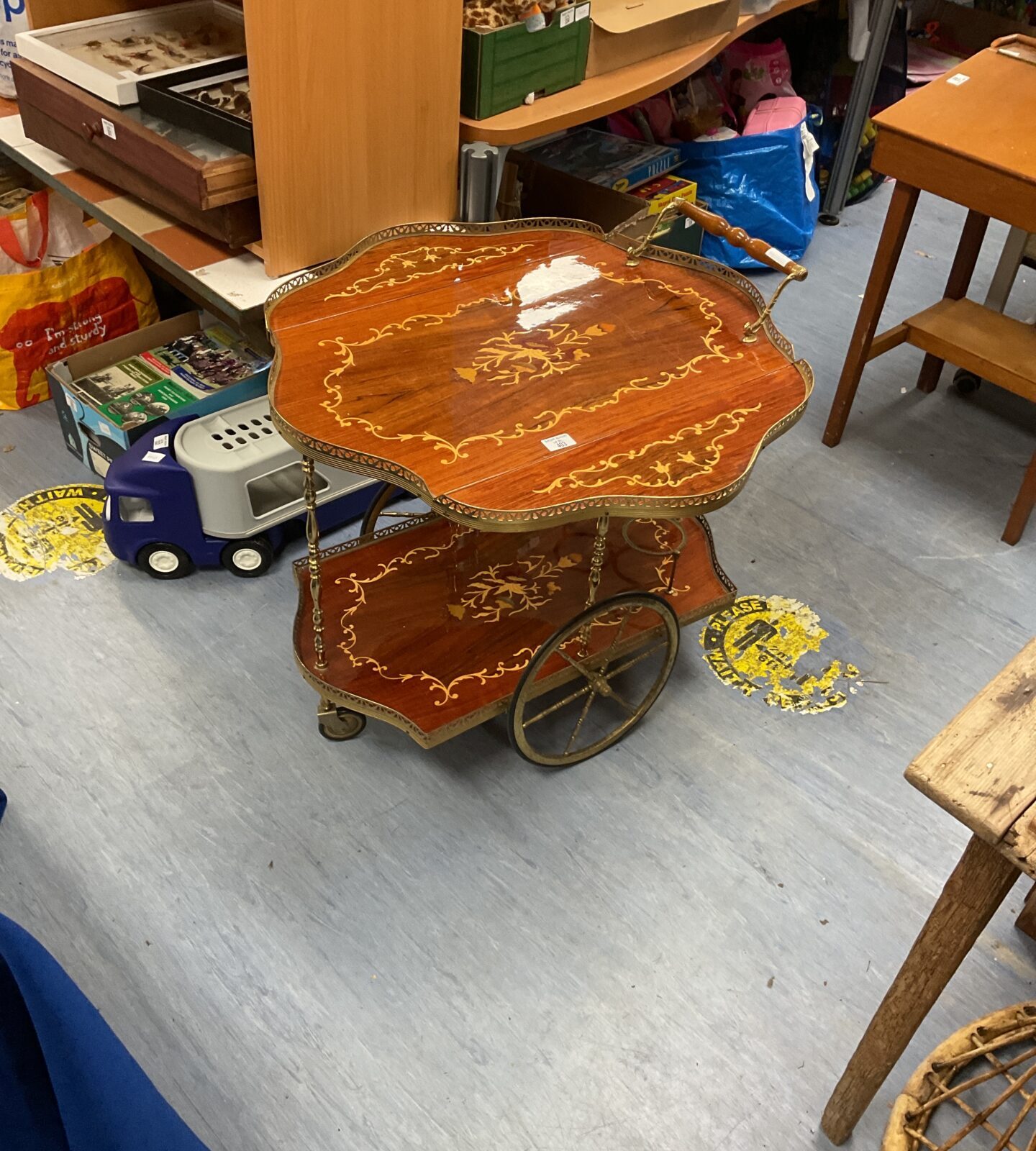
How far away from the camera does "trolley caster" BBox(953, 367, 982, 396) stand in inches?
117

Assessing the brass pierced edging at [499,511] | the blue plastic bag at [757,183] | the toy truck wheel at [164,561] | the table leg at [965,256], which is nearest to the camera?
the brass pierced edging at [499,511]

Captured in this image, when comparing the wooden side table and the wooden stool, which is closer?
the wooden stool

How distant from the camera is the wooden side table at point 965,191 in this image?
2.23 m

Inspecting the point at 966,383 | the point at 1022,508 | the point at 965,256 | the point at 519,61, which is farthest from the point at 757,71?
the point at 1022,508

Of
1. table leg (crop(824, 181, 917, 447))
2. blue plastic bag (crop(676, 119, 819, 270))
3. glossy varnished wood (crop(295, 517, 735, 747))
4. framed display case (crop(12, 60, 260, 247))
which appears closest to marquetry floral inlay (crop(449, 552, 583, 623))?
glossy varnished wood (crop(295, 517, 735, 747))

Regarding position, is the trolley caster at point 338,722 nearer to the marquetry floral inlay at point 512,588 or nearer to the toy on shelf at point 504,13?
the marquetry floral inlay at point 512,588

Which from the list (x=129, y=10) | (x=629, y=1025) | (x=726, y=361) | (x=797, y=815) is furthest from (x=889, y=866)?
(x=129, y=10)

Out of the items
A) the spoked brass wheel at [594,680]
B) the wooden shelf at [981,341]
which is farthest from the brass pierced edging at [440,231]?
the wooden shelf at [981,341]

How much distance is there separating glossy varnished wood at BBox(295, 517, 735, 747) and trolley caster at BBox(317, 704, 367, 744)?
0.14 metres

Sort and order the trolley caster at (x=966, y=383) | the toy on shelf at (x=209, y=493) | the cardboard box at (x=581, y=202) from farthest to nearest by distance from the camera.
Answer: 1. the trolley caster at (x=966, y=383)
2. the cardboard box at (x=581, y=202)
3. the toy on shelf at (x=209, y=493)

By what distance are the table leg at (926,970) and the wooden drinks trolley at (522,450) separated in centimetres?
58

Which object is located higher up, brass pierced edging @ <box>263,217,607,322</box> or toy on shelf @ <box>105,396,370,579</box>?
brass pierced edging @ <box>263,217,607,322</box>

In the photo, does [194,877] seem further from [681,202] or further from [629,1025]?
[681,202]

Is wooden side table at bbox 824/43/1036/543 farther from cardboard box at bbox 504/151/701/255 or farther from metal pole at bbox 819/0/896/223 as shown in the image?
metal pole at bbox 819/0/896/223
